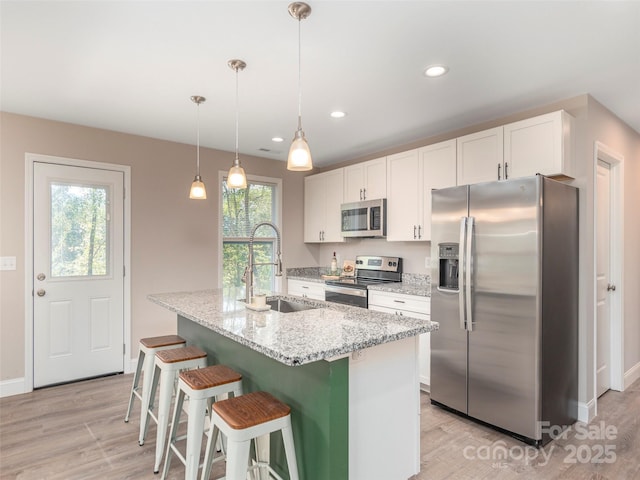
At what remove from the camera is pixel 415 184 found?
3744 millimetres

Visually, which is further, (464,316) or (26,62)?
(464,316)

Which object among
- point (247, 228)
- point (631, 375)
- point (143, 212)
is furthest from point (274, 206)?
point (631, 375)

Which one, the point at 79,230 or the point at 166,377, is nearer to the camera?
the point at 166,377

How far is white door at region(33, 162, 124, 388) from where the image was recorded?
3.42 m

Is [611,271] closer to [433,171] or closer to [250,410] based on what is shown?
[433,171]

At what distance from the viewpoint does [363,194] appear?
4348mm

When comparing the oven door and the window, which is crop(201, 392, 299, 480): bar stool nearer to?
the oven door

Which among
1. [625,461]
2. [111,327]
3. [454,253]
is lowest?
[625,461]

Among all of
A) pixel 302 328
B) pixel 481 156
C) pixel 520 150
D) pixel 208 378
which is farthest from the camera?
pixel 481 156

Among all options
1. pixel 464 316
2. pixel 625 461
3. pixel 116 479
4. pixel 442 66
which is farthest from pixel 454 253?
pixel 116 479

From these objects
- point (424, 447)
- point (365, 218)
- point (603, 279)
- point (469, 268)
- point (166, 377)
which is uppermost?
point (365, 218)

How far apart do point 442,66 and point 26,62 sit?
2.61m

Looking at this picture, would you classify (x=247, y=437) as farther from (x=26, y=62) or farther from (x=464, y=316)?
(x=26, y=62)

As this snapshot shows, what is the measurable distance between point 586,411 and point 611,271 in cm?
132
